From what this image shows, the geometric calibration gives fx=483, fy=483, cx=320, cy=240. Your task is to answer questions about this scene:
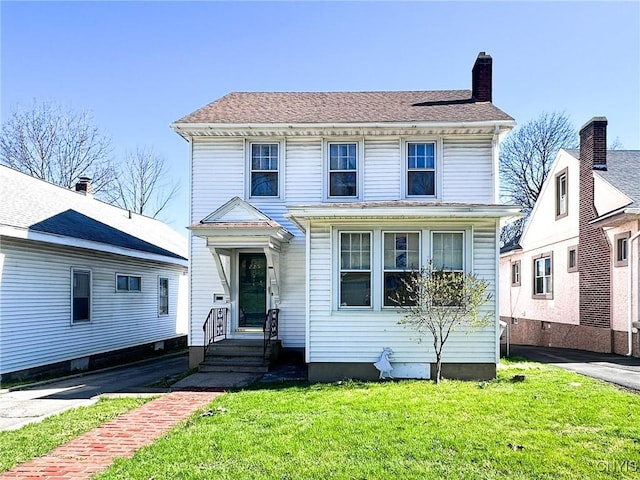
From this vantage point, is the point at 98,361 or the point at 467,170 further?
the point at 98,361

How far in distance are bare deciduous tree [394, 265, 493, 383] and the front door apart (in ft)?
12.4

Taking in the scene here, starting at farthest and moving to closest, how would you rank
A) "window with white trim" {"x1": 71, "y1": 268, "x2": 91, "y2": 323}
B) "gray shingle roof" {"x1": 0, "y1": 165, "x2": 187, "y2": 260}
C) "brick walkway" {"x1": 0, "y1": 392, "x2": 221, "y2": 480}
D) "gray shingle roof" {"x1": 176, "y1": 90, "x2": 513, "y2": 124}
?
"window with white trim" {"x1": 71, "y1": 268, "x2": 91, "y2": 323} < "gray shingle roof" {"x1": 176, "y1": 90, "x2": 513, "y2": 124} < "gray shingle roof" {"x1": 0, "y1": 165, "x2": 187, "y2": 260} < "brick walkway" {"x1": 0, "y1": 392, "x2": 221, "y2": 480}

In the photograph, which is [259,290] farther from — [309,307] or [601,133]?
[601,133]

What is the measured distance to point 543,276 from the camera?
19078 millimetres

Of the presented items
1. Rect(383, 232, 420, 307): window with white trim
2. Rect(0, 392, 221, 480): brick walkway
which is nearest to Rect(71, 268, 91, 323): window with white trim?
Rect(0, 392, 221, 480): brick walkway

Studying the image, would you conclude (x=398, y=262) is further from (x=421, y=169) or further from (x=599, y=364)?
(x=599, y=364)

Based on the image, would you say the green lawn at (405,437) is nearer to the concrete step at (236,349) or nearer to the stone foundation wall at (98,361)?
the concrete step at (236,349)

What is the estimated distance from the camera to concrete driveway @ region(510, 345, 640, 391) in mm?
9696

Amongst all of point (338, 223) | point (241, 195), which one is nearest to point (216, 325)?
point (241, 195)

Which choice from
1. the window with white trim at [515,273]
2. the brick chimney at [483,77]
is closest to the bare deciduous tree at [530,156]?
the window with white trim at [515,273]

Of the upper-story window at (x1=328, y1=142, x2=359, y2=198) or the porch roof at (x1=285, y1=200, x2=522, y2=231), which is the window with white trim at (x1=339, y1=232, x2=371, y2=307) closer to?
the porch roof at (x1=285, y1=200, x2=522, y2=231)

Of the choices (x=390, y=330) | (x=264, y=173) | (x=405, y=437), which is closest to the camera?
(x=405, y=437)

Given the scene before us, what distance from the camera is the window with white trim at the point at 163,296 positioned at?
17.8m

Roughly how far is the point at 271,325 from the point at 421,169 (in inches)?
201
